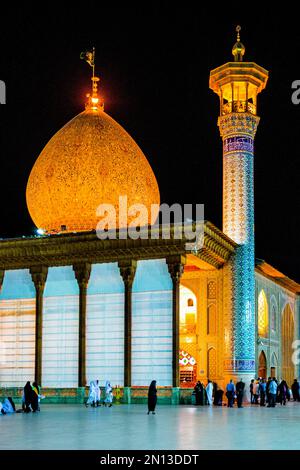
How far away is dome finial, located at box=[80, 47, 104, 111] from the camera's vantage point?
2669cm

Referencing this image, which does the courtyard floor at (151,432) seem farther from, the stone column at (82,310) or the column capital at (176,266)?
the stone column at (82,310)

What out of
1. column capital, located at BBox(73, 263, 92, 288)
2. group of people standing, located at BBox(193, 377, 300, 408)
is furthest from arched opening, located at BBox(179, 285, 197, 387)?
column capital, located at BBox(73, 263, 92, 288)

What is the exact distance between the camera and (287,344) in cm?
3197

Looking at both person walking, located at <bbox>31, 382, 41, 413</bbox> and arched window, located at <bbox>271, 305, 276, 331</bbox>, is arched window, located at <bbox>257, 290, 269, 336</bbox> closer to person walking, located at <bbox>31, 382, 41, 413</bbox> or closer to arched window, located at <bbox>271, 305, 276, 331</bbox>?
arched window, located at <bbox>271, 305, 276, 331</bbox>

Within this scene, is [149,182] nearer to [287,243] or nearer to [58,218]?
[58,218]

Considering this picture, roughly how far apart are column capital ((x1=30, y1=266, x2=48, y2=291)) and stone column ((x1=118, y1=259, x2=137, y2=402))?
8.35 ft

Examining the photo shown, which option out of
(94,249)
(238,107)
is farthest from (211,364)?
(238,107)

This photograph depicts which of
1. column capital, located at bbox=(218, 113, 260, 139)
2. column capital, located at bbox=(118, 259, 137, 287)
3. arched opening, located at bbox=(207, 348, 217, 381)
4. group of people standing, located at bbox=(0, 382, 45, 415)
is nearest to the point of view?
group of people standing, located at bbox=(0, 382, 45, 415)

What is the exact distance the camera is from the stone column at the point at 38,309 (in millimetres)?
22422

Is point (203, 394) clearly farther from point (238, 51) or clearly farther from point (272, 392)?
point (238, 51)

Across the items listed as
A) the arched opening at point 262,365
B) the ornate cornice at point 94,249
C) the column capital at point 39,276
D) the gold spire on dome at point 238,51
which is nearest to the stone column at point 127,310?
the ornate cornice at point 94,249

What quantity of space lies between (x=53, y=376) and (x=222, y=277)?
20.0 feet

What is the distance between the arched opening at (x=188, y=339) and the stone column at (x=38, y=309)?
16.4 feet
